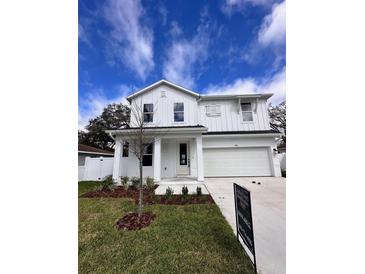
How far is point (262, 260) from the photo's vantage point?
90.6 inches

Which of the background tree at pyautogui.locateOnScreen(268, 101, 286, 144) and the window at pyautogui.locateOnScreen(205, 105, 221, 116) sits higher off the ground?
the background tree at pyautogui.locateOnScreen(268, 101, 286, 144)

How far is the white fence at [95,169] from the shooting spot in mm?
10455

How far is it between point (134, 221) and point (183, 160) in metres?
6.85

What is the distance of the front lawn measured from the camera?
217 centimetres

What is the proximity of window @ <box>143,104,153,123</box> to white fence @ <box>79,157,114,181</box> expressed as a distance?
3907 millimetres

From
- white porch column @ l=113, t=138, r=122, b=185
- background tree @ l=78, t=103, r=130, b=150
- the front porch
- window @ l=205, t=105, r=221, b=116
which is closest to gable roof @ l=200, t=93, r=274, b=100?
window @ l=205, t=105, r=221, b=116

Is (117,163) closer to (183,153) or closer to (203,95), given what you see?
(183,153)

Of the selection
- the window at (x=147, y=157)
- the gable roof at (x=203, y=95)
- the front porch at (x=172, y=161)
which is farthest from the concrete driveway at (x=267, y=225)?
the gable roof at (x=203, y=95)

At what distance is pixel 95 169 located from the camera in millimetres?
10547

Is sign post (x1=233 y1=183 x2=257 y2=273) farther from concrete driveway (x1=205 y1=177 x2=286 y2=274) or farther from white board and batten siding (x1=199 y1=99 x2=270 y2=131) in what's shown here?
white board and batten siding (x1=199 y1=99 x2=270 y2=131)
